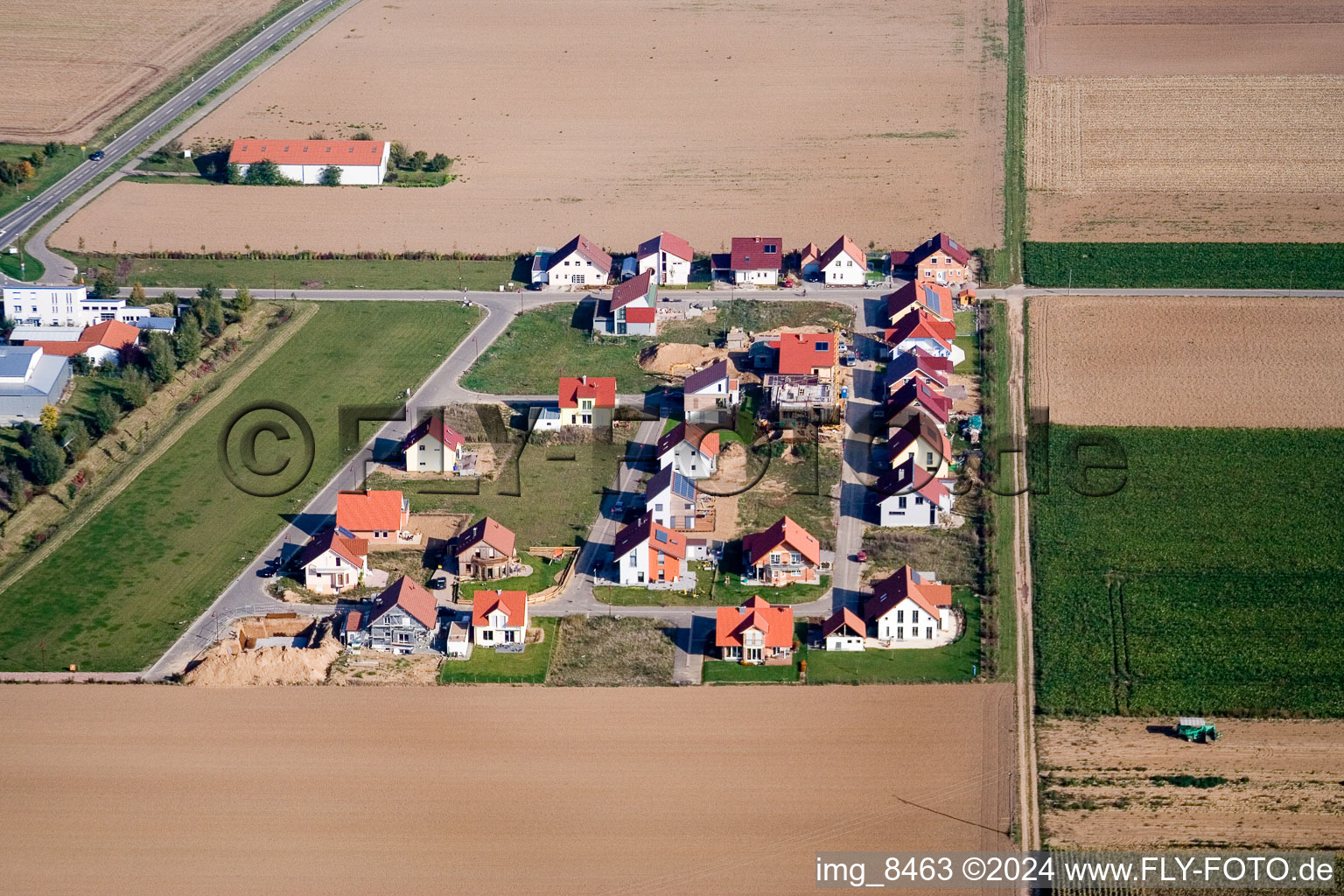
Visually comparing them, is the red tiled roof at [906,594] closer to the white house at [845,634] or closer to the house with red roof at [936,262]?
the white house at [845,634]

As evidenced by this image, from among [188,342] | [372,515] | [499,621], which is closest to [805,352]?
[372,515]

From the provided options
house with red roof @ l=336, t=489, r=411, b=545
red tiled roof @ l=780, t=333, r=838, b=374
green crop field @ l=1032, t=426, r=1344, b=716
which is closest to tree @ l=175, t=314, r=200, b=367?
house with red roof @ l=336, t=489, r=411, b=545

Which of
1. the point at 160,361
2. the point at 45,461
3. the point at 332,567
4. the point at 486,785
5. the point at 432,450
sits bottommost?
the point at 486,785

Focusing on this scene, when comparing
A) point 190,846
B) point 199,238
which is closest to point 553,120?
point 199,238

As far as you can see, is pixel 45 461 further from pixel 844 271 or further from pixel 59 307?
pixel 844 271

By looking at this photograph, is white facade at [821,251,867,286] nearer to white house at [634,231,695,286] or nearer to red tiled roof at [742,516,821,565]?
white house at [634,231,695,286]

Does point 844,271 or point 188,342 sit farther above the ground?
point 844,271

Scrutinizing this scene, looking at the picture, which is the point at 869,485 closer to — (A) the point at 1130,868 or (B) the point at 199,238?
(A) the point at 1130,868

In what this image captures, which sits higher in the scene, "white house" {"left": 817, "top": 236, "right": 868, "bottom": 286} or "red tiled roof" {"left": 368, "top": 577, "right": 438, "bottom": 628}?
"white house" {"left": 817, "top": 236, "right": 868, "bottom": 286}
